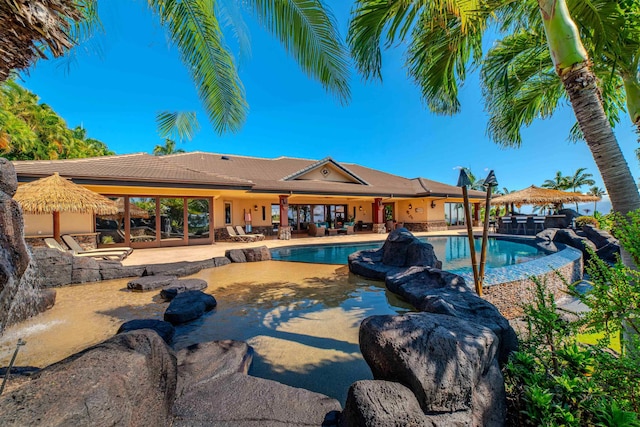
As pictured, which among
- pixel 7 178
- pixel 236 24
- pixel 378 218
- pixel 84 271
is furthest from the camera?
pixel 378 218

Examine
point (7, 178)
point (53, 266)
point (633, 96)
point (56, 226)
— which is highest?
point (633, 96)

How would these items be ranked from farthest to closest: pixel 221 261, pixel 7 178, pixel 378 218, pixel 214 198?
pixel 378 218 → pixel 214 198 → pixel 221 261 → pixel 7 178

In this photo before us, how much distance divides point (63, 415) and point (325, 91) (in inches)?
154

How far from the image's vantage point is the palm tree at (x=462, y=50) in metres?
2.54

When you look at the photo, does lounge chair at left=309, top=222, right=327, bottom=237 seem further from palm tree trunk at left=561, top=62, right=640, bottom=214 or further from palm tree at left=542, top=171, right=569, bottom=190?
palm tree at left=542, top=171, right=569, bottom=190

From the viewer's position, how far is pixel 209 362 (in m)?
2.61

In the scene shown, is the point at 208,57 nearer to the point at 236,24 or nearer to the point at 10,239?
the point at 236,24

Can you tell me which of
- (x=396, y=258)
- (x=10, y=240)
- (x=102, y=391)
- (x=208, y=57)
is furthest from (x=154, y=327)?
(x=396, y=258)

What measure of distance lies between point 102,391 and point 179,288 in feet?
16.0

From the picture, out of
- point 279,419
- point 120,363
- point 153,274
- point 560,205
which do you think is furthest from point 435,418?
point 560,205

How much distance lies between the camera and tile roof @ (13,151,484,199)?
32.8 feet

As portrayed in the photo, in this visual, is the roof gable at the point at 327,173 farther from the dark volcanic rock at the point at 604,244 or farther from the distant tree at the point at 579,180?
the distant tree at the point at 579,180

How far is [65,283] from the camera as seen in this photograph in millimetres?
6668

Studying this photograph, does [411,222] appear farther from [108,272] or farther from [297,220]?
[108,272]
